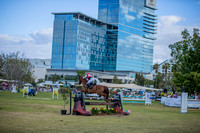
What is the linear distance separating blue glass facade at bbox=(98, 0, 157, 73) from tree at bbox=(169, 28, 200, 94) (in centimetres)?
9491

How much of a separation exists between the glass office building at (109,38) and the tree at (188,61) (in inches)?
3092

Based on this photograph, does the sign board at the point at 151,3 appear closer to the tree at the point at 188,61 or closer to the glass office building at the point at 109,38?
the glass office building at the point at 109,38

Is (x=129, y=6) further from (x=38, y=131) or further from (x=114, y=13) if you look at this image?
(x=38, y=131)

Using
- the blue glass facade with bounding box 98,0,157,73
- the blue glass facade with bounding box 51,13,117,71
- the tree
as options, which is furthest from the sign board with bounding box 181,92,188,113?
the blue glass facade with bounding box 98,0,157,73

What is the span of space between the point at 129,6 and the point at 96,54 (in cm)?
3745

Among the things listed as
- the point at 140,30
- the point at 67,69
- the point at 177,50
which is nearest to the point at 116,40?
the point at 140,30

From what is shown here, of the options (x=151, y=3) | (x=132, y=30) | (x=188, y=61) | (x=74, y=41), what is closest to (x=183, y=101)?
(x=188, y=61)

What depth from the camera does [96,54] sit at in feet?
481

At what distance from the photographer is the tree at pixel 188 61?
3747cm

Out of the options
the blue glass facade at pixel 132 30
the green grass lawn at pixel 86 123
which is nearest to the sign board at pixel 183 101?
the green grass lawn at pixel 86 123

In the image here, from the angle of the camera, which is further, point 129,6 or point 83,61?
point 129,6

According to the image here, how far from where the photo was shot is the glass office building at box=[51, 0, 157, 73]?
130500 mm

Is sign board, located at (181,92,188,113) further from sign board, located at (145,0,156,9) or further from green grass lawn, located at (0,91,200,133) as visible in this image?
sign board, located at (145,0,156,9)

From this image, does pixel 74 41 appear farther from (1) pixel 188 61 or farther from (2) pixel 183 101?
(2) pixel 183 101
